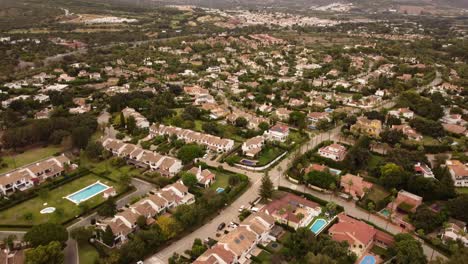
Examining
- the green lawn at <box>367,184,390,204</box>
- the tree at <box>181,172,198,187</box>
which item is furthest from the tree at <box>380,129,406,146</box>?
the tree at <box>181,172,198,187</box>

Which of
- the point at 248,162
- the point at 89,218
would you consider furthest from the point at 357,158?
the point at 89,218

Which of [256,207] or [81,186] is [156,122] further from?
[256,207]

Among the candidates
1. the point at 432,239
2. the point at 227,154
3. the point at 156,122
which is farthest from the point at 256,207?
the point at 156,122

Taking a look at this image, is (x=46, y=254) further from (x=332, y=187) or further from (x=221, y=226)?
(x=332, y=187)

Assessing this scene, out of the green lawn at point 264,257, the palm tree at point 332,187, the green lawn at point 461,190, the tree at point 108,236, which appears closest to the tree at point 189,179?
the tree at point 108,236

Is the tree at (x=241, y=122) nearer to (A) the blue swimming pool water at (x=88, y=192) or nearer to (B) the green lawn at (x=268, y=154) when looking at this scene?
(B) the green lawn at (x=268, y=154)
